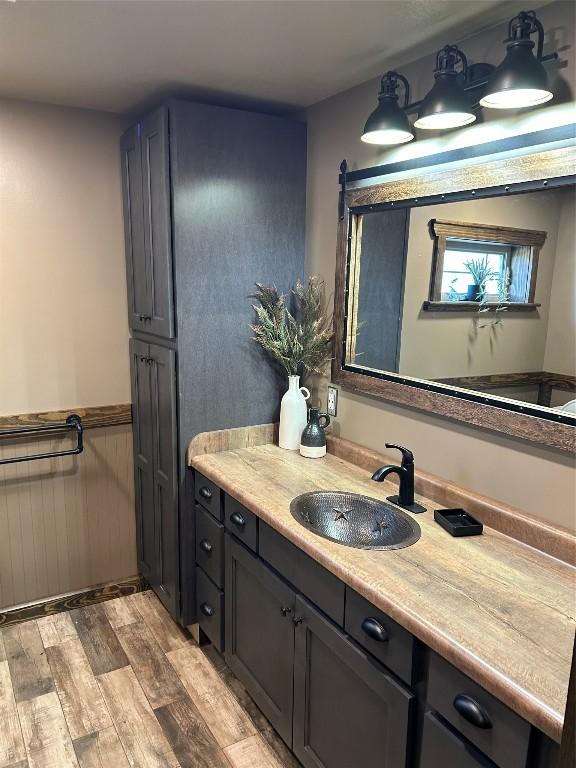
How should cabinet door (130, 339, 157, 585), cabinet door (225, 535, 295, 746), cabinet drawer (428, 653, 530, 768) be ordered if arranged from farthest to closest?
cabinet door (130, 339, 157, 585) < cabinet door (225, 535, 295, 746) < cabinet drawer (428, 653, 530, 768)

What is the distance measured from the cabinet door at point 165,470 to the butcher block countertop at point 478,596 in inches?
22.2

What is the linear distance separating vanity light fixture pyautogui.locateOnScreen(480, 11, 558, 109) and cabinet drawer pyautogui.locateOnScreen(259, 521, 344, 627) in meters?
1.36

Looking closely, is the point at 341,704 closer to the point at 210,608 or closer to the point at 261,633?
the point at 261,633

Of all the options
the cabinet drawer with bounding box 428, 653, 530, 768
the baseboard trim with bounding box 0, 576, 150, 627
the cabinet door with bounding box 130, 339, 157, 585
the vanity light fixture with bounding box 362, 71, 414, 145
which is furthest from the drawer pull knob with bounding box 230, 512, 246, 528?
the vanity light fixture with bounding box 362, 71, 414, 145

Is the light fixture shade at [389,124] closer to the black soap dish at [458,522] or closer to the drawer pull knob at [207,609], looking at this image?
the black soap dish at [458,522]

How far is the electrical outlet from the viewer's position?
238 centimetres

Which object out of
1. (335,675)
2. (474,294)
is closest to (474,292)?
(474,294)

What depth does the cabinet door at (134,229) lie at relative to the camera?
7.96 feet

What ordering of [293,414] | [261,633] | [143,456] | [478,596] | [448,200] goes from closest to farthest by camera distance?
[478,596], [448,200], [261,633], [293,414], [143,456]

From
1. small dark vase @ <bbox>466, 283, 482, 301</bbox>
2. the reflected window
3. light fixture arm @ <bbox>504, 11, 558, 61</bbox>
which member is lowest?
small dark vase @ <bbox>466, 283, 482, 301</bbox>

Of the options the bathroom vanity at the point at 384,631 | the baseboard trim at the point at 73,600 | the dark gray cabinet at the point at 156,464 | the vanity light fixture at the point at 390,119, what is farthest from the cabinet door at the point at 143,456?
the vanity light fixture at the point at 390,119

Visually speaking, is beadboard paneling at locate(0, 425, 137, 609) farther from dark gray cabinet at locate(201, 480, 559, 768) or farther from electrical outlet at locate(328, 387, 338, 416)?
electrical outlet at locate(328, 387, 338, 416)

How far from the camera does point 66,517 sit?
2.74 metres

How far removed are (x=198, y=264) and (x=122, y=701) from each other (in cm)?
175
